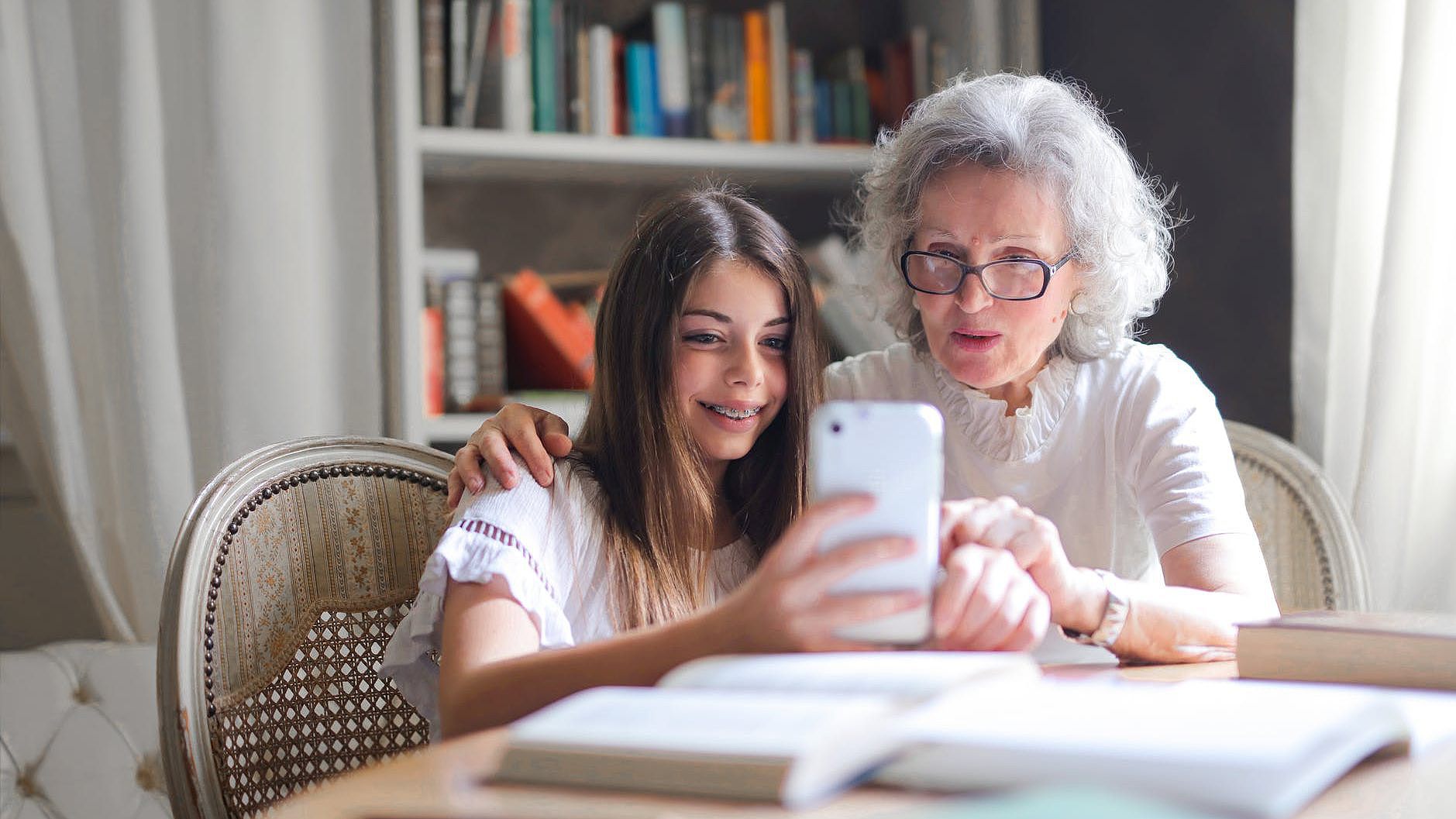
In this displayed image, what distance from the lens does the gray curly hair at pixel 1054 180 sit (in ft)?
4.37

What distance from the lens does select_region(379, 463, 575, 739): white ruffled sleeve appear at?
1.01 metres

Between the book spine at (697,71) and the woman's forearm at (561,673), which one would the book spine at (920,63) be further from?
the woman's forearm at (561,673)

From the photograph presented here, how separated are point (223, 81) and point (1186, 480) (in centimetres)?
163

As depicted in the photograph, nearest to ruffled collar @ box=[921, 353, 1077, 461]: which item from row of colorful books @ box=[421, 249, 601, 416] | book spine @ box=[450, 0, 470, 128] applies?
row of colorful books @ box=[421, 249, 601, 416]

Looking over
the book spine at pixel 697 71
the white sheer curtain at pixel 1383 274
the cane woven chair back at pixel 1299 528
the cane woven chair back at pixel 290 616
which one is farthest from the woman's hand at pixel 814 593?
the book spine at pixel 697 71

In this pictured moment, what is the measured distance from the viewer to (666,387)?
48.1 inches

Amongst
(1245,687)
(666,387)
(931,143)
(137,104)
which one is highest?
(137,104)

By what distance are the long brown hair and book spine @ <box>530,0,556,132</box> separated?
1.13 meters

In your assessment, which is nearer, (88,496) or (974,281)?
(974,281)

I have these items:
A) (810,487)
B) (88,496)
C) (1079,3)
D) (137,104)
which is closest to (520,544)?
(810,487)

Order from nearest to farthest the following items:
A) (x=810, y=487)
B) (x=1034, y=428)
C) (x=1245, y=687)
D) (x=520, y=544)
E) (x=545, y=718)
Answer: (x=545, y=718), (x=1245, y=687), (x=520, y=544), (x=810, y=487), (x=1034, y=428)

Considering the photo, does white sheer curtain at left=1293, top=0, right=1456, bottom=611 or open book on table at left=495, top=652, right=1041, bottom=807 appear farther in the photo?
white sheer curtain at left=1293, top=0, right=1456, bottom=611

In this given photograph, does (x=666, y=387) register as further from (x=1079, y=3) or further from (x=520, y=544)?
(x=1079, y=3)

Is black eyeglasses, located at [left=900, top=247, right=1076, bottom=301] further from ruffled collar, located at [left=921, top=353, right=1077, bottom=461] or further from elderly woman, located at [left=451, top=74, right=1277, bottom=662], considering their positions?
ruffled collar, located at [left=921, top=353, right=1077, bottom=461]
